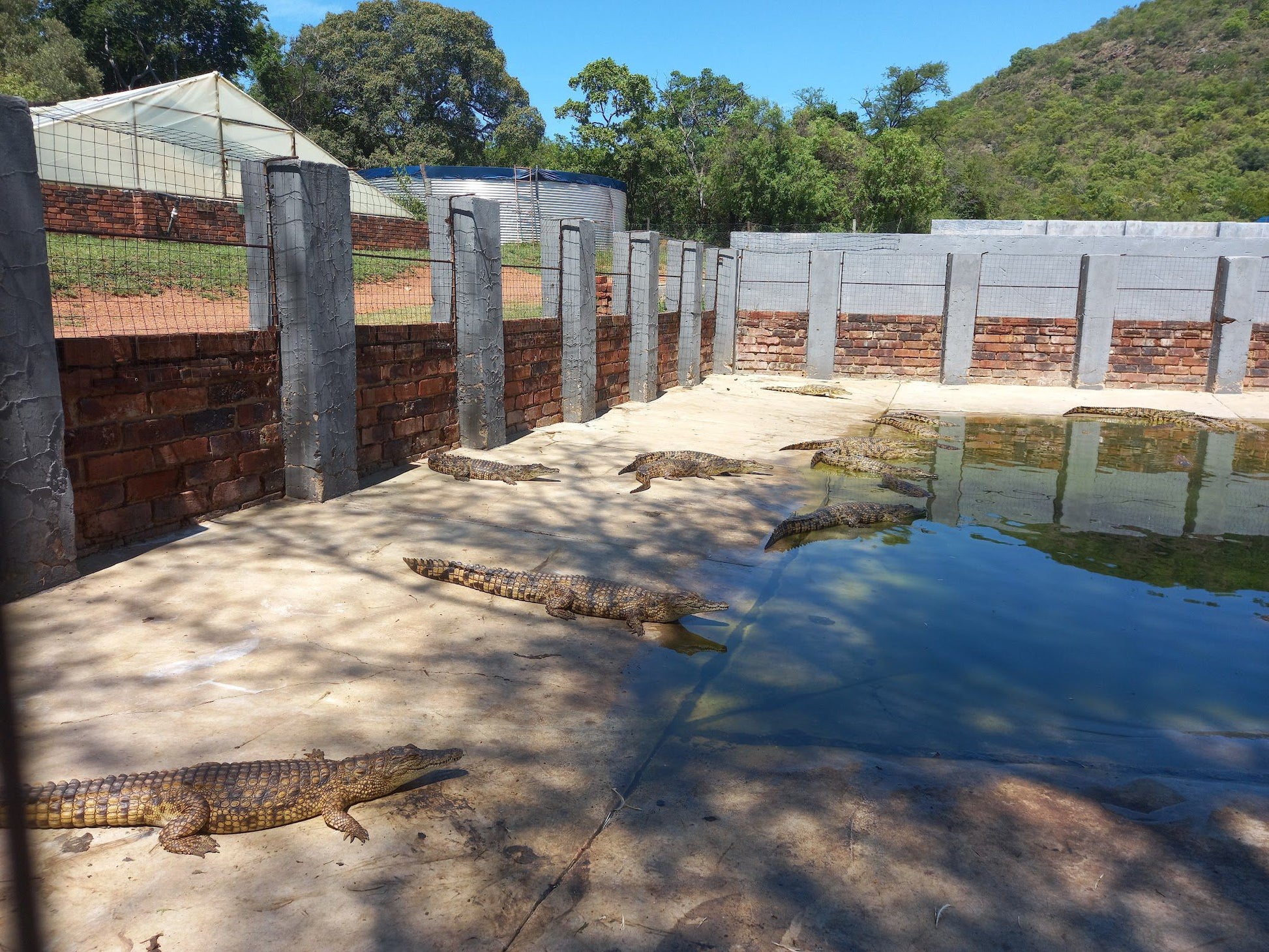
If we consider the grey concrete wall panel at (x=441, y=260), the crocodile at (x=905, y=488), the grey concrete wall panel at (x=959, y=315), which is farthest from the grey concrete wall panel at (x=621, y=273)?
the grey concrete wall panel at (x=959, y=315)

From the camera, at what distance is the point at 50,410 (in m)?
3.88

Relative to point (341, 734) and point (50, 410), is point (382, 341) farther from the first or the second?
point (341, 734)

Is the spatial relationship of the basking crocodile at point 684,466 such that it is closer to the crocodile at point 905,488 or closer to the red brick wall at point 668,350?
the crocodile at point 905,488

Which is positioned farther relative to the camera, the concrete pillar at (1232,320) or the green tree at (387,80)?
the green tree at (387,80)

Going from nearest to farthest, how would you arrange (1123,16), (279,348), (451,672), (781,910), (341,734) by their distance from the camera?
(781,910)
(341,734)
(451,672)
(279,348)
(1123,16)

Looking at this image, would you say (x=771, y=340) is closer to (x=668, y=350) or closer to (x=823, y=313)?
(x=823, y=313)

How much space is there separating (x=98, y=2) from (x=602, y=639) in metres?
37.6

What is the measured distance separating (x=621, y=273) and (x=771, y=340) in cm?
568

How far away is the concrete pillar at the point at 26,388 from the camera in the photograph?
367cm

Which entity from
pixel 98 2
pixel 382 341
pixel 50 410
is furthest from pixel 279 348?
pixel 98 2

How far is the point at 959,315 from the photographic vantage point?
14.9m

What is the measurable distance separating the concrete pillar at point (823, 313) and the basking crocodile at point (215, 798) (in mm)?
13875

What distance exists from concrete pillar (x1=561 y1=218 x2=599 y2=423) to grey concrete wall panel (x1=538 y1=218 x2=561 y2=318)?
0.24 feet

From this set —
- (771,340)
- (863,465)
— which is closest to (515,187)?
(771,340)
